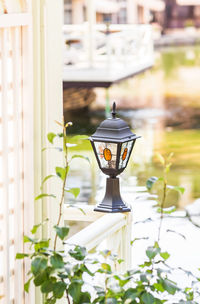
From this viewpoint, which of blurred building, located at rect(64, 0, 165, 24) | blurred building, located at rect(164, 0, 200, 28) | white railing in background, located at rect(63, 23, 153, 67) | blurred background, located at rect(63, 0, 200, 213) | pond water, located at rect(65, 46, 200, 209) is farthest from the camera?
blurred building, located at rect(164, 0, 200, 28)

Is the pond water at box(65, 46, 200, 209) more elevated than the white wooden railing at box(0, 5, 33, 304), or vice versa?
the white wooden railing at box(0, 5, 33, 304)

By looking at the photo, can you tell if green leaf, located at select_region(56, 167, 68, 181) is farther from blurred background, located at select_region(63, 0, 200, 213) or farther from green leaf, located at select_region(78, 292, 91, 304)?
blurred background, located at select_region(63, 0, 200, 213)

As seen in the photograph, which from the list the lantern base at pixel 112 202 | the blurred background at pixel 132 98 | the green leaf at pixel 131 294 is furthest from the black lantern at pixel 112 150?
the blurred background at pixel 132 98

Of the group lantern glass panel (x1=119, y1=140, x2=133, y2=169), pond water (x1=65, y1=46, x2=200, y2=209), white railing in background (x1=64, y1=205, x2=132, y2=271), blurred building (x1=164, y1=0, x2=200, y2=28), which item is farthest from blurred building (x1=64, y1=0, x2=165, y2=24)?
white railing in background (x1=64, y1=205, x2=132, y2=271)

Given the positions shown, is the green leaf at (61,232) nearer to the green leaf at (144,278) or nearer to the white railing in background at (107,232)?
the green leaf at (144,278)

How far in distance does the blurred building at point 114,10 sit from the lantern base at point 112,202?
22861mm

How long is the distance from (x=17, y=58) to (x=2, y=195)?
0.58 m

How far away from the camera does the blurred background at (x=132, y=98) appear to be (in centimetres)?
1222

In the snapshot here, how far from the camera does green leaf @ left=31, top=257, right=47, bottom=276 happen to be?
9.16 feet

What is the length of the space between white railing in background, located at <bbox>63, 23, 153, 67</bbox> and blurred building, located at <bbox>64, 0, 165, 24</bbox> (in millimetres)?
8424

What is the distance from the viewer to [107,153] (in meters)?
4.40

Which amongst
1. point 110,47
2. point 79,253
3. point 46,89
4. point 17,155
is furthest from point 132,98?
A: point 79,253

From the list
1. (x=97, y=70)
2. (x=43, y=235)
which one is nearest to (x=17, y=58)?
(x=43, y=235)

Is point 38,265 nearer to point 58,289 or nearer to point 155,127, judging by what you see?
point 58,289
